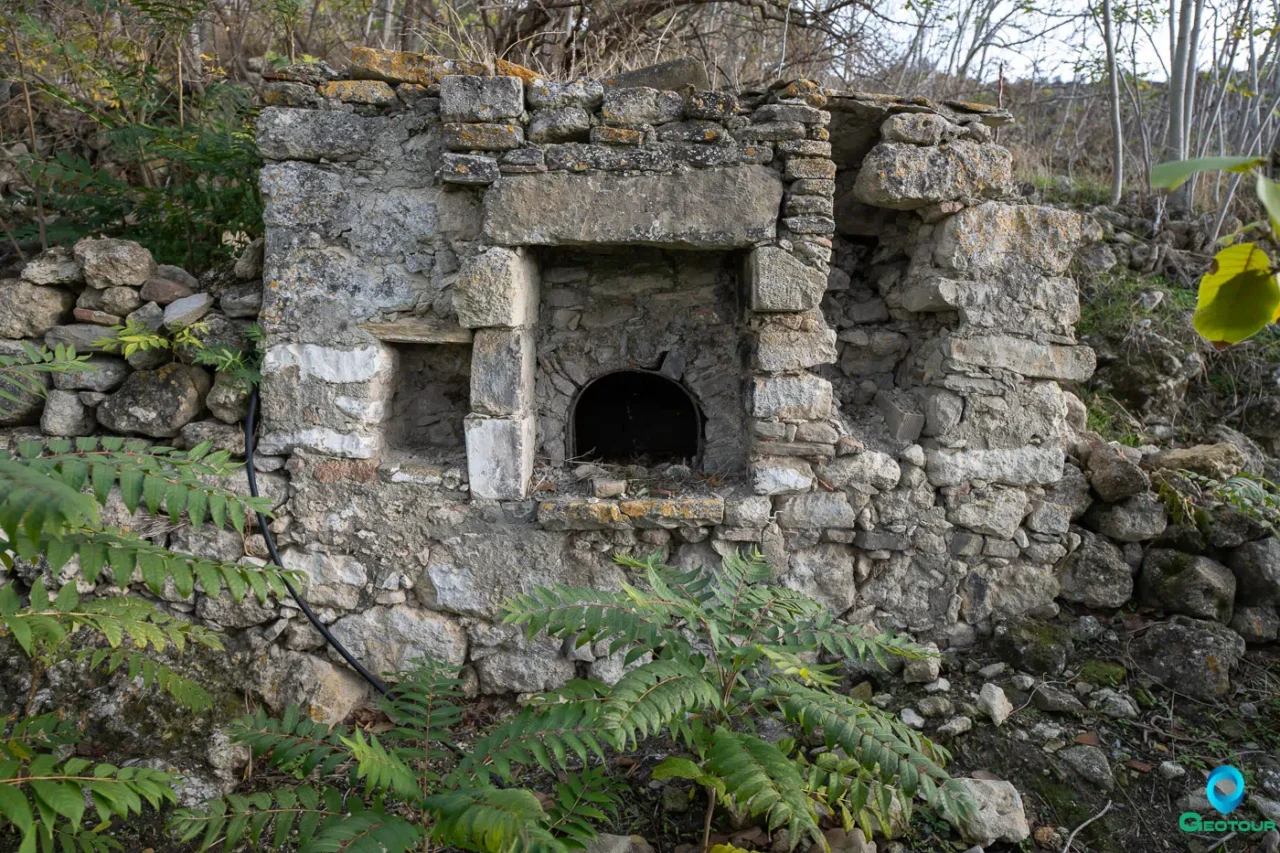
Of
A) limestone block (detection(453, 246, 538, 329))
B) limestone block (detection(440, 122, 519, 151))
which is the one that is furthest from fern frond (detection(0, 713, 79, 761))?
limestone block (detection(440, 122, 519, 151))

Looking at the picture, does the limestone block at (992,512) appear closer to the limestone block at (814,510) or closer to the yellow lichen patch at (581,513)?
the limestone block at (814,510)

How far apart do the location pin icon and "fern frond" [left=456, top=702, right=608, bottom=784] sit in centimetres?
221

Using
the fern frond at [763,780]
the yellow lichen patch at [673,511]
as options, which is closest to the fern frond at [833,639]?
the fern frond at [763,780]

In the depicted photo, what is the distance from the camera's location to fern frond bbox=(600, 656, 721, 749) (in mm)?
1921

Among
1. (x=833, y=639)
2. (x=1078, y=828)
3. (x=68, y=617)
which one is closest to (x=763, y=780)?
(x=833, y=639)

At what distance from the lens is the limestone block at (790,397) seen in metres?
3.23

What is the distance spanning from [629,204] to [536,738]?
1.95 meters

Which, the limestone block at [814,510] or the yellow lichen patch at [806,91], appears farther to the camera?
the limestone block at [814,510]

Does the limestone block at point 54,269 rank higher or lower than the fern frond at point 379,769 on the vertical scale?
higher

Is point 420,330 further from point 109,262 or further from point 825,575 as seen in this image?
point 825,575

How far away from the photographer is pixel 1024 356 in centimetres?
338

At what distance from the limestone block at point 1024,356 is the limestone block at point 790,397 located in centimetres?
61

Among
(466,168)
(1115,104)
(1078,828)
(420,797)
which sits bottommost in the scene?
(1078,828)

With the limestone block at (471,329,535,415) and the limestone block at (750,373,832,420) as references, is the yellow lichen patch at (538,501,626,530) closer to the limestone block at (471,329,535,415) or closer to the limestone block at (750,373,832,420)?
the limestone block at (471,329,535,415)
